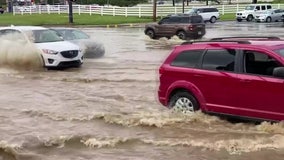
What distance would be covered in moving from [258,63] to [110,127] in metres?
3.07

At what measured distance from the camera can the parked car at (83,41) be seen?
22742 millimetres

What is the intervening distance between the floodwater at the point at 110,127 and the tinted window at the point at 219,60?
0.98 metres

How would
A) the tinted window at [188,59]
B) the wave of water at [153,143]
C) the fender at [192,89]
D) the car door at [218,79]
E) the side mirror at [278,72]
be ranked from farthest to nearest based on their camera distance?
the tinted window at [188,59] < the fender at [192,89] < the car door at [218,79] < the side mirror at [278,72] < the wave of water at [153,143]

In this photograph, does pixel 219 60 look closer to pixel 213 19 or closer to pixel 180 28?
pixel 180 28

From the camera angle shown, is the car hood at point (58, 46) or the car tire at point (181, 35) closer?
the car hood at point (58, 46)

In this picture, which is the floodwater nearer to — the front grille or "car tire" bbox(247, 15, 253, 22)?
the front grille

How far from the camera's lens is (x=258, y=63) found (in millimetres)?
9492

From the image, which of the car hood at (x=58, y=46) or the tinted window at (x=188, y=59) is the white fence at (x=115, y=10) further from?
the tinted window at (x=188, y=59)

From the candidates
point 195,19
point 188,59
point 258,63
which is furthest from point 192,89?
point 195,19

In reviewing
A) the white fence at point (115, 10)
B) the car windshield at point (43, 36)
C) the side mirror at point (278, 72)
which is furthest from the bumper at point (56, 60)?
the white fence at point (115, 10)

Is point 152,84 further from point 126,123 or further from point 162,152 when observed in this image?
point 162,152

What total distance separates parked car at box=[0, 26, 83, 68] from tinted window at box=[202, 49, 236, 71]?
10.3 metres

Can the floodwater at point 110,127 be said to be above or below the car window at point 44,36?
below

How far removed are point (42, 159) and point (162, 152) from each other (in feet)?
6.07
